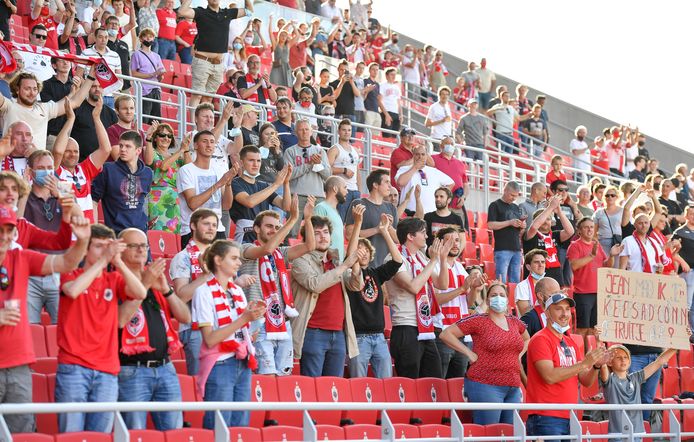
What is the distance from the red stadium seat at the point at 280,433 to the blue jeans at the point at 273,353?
1.01 m

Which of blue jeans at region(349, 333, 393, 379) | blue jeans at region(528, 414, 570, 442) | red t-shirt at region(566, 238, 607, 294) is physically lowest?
blue jeans at region(528, 414, 570, 442)

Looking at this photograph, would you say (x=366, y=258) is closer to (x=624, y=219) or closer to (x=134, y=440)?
(x=134, y=440)

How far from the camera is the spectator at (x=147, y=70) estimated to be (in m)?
14.5

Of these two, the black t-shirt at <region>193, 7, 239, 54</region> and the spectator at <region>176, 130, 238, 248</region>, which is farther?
the black t-shirt at <region>193, 7, 239, 54</region>

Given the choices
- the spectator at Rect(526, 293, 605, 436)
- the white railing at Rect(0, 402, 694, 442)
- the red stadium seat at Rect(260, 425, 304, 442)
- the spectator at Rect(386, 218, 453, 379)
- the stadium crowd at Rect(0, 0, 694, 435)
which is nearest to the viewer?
the white railing at Rect(0, 402, 694, 442)

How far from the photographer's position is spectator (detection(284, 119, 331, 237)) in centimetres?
1270

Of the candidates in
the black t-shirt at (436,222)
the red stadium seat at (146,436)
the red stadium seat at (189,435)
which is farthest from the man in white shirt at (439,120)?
the red stadium seat at (146,436)

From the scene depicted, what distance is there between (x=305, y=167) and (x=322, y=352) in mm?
3317

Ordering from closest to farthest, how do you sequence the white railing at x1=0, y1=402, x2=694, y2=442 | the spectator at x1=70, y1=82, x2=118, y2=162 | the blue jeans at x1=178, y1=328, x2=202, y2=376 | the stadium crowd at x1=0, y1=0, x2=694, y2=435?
the white railing at x1=0, y1=402, x2=694, y2=442, the stadium crowd at x1=0, y1=0, x2=694, y2=435, the blue jeans at x1=178, y1=328, x2=202, y2=376, the spectator at x1=70, y1=82, x2=118, y2=162

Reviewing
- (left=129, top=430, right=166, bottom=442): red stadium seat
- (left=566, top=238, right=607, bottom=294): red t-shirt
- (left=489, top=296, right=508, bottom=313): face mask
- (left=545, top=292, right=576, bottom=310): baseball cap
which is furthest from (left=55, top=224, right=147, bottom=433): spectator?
(left=566, top=238, right=607, bottom=294): red t-shirt

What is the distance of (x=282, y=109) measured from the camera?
13500 millimetres

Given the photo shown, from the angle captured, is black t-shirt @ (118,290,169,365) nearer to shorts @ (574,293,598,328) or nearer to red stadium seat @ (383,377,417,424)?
red stadium seat @ (383,377,417,424)

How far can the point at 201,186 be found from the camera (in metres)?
10.8

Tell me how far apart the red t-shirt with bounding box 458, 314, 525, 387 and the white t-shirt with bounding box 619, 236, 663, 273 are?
14.1 feet
